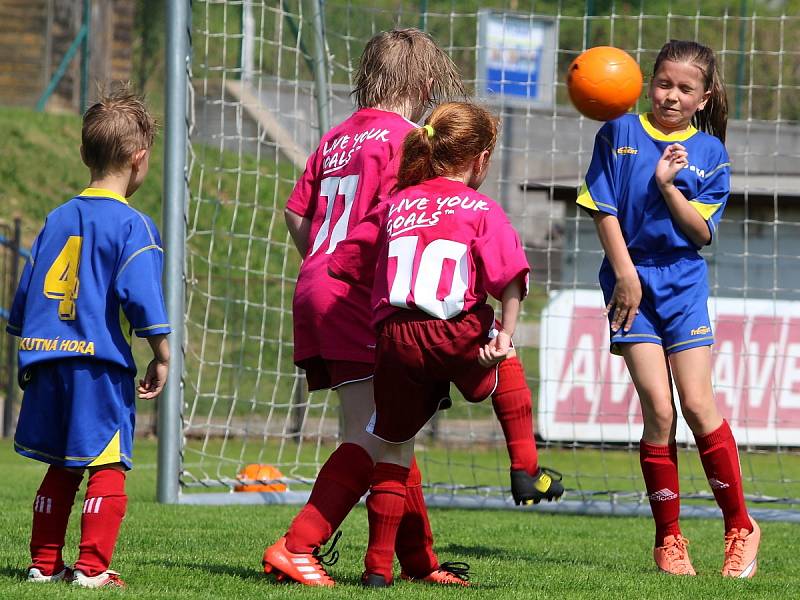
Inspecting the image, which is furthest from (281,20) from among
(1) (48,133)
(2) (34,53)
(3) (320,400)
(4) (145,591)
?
(2) (34,53)

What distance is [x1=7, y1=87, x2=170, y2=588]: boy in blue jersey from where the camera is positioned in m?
3.79

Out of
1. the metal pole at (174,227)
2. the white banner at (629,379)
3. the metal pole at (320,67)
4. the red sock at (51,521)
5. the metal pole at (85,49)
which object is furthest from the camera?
the metal pole at (85,49)

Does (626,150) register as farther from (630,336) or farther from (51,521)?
(51,521)

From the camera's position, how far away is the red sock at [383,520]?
3812mm

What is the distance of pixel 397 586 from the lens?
3895 mm

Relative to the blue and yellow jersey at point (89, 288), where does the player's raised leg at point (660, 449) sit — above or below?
below

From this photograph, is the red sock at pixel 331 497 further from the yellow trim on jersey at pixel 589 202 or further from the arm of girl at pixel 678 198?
the arm of girl at pixel 678 198

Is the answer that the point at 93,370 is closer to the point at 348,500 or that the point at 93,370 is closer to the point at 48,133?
the point at 348,500

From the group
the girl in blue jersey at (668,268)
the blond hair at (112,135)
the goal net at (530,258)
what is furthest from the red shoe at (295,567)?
the goal net at (530,258)

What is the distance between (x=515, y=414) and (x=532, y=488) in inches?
10.1

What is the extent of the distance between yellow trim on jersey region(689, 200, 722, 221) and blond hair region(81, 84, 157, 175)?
1.95 m

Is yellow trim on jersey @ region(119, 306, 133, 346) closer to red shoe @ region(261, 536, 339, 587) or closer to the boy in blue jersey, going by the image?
the boy in blue jersey

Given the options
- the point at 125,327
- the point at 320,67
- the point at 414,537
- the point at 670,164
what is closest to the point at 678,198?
the point at 670,164

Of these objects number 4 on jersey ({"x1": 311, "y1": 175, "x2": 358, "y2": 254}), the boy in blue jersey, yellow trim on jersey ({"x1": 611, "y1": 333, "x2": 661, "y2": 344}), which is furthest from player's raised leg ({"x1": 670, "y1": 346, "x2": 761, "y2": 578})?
the boy in blue jersey
